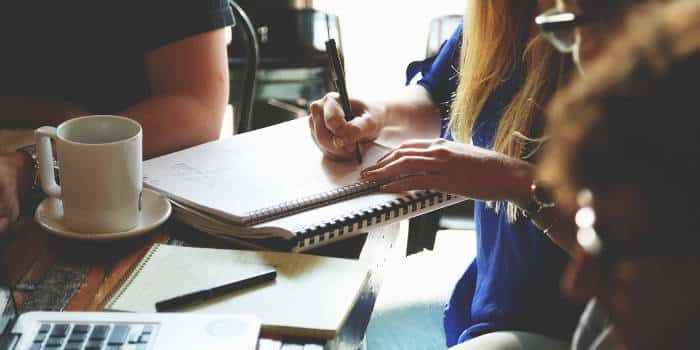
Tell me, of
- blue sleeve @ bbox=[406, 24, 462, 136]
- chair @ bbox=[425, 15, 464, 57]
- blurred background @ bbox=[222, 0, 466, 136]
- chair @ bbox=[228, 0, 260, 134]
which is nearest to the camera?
blue sleeve @ bbox=[406, 24, 462, 136]

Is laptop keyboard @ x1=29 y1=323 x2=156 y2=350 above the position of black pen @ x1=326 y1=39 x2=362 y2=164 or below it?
below

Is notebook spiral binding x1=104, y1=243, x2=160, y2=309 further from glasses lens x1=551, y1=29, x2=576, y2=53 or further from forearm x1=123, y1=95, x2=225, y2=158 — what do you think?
glasses lens x1=551, y1=29, x2=576, y2=53

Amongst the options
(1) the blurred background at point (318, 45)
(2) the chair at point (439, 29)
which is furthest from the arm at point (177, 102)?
(1) the blurred background at point (318, 45)

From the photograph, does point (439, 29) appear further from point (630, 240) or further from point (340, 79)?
point (630, 240)

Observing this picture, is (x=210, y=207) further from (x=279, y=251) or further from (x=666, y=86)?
(x=666, y=86)

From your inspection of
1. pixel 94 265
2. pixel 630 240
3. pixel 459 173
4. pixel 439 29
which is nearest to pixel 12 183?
pixel 94 265

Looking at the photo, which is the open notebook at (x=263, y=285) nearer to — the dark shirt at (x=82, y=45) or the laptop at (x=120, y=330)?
the laptop at (x=120, y=330)

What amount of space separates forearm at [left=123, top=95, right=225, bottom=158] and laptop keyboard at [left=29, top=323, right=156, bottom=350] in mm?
470

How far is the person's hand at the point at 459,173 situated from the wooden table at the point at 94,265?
2.7 inches

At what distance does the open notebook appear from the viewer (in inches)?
28.3

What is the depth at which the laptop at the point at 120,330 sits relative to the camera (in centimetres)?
65

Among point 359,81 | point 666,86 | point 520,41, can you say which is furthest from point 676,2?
point 359,81

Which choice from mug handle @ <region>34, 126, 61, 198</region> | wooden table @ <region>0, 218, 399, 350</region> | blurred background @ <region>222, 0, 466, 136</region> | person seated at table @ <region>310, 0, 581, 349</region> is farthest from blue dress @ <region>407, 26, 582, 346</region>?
blurred background @ <region>222, 0, 466, 136</region>

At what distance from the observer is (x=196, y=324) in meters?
0.69
